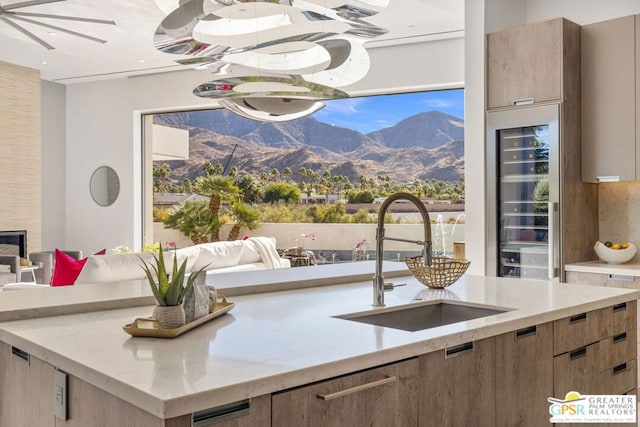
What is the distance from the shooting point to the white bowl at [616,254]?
4.20 meters

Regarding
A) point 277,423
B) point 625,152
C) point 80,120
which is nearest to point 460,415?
point 277,423

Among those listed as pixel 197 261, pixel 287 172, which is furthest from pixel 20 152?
pixel 287 172

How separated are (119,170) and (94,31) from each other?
9.44ft

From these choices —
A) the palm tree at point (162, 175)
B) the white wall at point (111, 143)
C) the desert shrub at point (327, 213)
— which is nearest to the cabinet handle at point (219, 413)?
the white wall at point (111, 143)

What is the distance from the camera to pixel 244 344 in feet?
5.04

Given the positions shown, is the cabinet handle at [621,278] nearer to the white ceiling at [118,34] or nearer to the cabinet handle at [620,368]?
the cabinet handle at [620,368]

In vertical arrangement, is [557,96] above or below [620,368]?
above

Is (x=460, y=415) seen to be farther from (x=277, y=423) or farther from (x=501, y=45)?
(x=501, y=45)

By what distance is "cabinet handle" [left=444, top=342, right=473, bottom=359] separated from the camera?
1.70 metres

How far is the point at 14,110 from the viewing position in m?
8.05

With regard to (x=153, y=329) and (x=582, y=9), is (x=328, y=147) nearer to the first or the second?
(x=582, y=9)

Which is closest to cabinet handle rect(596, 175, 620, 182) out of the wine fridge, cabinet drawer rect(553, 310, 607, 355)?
the wine fridge

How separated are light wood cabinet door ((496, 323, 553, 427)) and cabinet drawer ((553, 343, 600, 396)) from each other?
60mm

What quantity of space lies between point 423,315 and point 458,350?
0.58 metres
